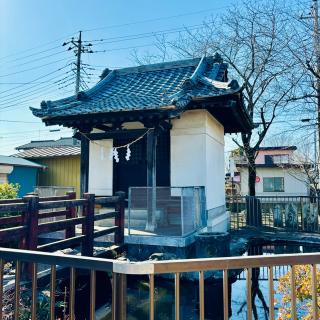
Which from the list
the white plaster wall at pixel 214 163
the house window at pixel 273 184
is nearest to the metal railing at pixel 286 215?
the white plaster wall at pixel 214 163

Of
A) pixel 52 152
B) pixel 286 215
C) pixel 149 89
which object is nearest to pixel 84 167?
pixel 149 89

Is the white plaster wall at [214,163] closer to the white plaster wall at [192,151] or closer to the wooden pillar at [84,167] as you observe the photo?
the white plaster wall at [192,151]

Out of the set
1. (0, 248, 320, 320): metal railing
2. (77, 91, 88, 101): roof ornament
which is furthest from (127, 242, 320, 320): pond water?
(77, 91, 88, 101): roof ornament

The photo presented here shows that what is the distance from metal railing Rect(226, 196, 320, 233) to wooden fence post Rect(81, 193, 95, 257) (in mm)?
7255

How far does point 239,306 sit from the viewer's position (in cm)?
537

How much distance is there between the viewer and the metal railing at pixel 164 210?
7.14 m

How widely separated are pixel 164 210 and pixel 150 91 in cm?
401

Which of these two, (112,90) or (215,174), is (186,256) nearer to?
(215,174)

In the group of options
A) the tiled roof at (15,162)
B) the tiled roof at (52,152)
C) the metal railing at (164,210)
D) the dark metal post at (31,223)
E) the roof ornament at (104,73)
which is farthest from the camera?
the tiled roof at (52,152)

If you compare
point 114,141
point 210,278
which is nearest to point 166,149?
point 114,141

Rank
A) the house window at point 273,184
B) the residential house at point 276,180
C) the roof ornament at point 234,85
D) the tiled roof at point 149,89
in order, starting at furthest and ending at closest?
the house window at point 273,184 < the residential house at point 276,180 < the tiled roof at point 149,89 < the roof ornament at point 234,85

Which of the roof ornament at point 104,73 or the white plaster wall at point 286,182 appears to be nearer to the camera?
the roof ornament at point 104,73

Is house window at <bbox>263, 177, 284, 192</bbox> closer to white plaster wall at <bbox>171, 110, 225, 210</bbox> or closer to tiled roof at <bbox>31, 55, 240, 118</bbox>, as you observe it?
tiled roof at <bbox>31, 55, 240, 118</bbox>

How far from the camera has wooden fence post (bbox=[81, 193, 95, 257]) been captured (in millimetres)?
6281
